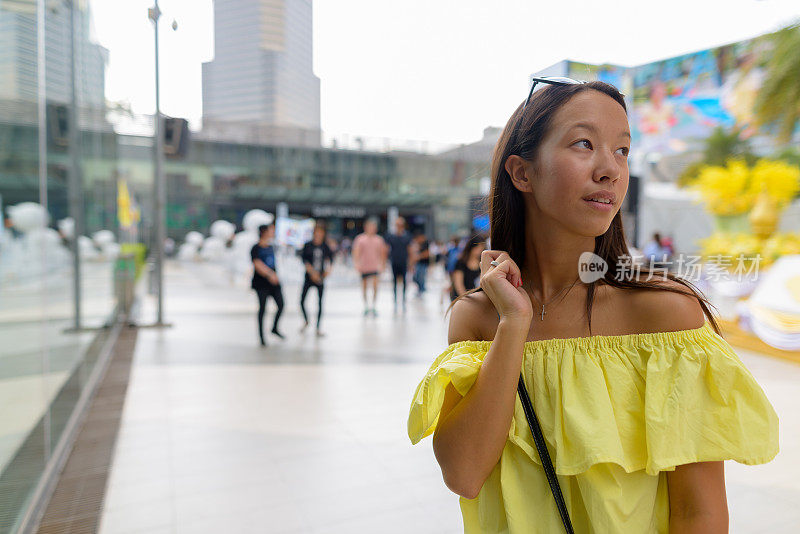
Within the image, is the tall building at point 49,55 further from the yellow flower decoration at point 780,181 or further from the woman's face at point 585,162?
the yellow flower decoration at point 780,181

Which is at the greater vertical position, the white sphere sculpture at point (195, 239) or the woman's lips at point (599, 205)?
the woman's lips at point (599, 205)

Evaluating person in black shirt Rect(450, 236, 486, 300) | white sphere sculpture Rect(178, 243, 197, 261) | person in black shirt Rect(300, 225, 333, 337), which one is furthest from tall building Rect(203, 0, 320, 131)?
white sphere sculpture Rect(178, 243, 197, 261)

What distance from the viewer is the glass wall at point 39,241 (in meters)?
2.73

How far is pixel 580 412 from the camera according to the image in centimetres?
98

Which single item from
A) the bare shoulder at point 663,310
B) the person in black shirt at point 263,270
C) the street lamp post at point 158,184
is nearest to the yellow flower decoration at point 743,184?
the person in black shirt at point 263,270

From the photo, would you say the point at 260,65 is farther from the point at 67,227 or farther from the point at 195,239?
the point at 195,239

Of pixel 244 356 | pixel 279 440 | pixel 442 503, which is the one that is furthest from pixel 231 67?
pixel 442 503

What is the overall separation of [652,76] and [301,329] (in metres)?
7.84

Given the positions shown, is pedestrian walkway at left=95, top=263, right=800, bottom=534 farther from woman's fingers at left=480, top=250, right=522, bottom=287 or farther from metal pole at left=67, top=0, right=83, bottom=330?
woman's fingers at left=480, top=250, right=522, bottom=287

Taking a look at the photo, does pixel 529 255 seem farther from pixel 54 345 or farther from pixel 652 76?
pixel 652 76

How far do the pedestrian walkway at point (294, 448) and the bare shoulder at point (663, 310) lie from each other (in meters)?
2.13

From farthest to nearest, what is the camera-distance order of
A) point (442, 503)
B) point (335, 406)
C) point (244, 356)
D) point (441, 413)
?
point (244, 356) → point (335, 406) → point (442, 503) → point (441, 413)

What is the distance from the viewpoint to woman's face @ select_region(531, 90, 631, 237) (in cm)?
99

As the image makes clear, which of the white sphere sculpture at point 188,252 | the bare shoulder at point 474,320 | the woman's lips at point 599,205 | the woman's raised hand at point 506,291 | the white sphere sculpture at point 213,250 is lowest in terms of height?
the white sphere sculpture at point 188,252
